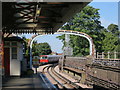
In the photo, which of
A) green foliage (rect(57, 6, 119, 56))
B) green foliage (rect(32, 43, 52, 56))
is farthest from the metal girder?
green foliage (rect(32, 43, 52, 56))

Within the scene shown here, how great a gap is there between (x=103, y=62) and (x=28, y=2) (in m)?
9.84

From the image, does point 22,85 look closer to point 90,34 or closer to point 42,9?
point 42,9

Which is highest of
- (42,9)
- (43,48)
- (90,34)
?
(90,34)

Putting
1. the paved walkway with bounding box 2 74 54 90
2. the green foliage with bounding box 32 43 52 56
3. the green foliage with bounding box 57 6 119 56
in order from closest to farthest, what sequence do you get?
1. the paved walkway with bounding box 2 74 54 90
2. the green foliage with bounding box 57 6 119 56
3. the green foliage with bounding box 32 43 52 56

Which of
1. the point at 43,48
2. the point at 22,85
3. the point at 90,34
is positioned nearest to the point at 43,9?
the point at 22,85

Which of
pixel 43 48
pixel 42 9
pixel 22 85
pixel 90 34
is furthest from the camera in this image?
pixel 43 48

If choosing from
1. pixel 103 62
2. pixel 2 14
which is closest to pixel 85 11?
pixel 103 62

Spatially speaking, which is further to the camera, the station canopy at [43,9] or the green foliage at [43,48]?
the green foliage at [43,48]

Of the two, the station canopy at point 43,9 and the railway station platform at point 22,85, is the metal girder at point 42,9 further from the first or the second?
the railway station platform at point 22,85

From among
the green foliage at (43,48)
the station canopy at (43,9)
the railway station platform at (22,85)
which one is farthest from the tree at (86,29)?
the green foliage at (43,48)

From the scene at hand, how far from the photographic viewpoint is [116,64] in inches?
562

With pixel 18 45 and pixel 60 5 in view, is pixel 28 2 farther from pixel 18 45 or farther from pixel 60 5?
pixel 18 45

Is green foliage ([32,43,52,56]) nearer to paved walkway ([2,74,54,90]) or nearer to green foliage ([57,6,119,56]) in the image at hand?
green foliage ([57,6,119,56])

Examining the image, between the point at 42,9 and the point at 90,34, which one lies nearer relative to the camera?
the point at 42,9
